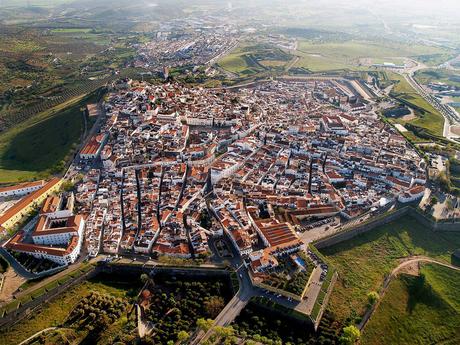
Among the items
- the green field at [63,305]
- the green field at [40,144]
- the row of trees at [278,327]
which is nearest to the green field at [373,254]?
the row of trees at [278,327]

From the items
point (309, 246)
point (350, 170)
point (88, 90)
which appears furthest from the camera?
point (88, 90)

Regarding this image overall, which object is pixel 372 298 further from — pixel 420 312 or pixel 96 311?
pixel 96 311

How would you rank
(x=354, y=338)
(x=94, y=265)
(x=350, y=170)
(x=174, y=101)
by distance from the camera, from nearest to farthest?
1. (x=354, y=338)
2. (x=94, y=265)
3. (x=350, y=170)
4. (x=174, y=101)

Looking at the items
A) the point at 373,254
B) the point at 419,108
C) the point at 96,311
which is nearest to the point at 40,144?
the point at 96,311

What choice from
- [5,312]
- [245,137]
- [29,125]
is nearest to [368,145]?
[245,137]

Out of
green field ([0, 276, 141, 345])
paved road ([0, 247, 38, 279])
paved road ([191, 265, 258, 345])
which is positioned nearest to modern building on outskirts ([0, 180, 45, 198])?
paved road ([0, 247, 38, 279])

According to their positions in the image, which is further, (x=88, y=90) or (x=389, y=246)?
(x=88, y=90)

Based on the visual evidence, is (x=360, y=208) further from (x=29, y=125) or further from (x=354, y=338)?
(x=29, y=125)
